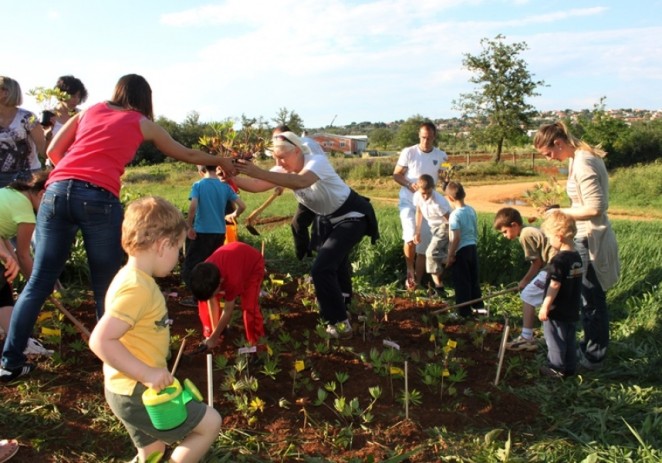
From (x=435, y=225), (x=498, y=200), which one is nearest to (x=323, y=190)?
(x=435, y=225)

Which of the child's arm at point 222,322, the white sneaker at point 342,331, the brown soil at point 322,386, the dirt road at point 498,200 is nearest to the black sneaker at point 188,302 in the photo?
the brown soil at point 322,386

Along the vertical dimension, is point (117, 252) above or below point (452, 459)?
above

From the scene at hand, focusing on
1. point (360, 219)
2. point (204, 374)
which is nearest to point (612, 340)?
point (360, 219)

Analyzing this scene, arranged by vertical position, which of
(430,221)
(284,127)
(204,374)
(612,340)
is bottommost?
(612,340)

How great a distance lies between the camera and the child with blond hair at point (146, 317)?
2.17 metres

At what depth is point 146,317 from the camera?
2.28m

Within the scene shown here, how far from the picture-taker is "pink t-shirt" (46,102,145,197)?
335 cm

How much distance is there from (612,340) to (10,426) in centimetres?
425

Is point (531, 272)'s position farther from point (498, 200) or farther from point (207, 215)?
point (498, 200)

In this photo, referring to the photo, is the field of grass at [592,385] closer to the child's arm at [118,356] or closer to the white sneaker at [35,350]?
the child's arm at [118,356]

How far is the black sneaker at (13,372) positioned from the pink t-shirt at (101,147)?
116cm

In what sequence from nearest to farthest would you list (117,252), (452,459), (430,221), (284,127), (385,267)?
(452,459) < (117,252) < (284,127) < (430,221) < (385,267)

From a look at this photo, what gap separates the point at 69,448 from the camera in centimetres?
302

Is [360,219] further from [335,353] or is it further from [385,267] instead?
[385,267]
